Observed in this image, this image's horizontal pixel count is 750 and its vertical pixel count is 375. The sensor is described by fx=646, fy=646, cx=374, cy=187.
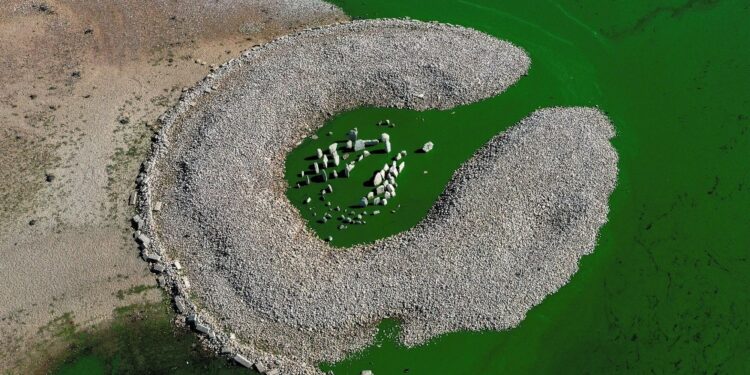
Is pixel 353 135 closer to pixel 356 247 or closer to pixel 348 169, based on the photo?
pixel 348 169

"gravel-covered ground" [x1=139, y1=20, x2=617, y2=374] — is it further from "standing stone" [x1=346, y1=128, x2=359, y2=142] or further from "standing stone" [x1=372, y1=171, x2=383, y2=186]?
"standing stone" [x1=372, y1=171, x2=383, y2=186]

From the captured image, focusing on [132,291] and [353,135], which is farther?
[353,135]

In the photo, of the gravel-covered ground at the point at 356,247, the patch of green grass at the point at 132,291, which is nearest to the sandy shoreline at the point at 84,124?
the patch of green grass at the point at 132,291

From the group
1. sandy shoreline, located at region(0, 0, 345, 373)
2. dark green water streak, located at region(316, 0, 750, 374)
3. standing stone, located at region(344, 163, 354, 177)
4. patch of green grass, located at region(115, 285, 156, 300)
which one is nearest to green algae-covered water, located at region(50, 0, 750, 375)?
dark green water streak, located at region(316, 0, 750, 374)

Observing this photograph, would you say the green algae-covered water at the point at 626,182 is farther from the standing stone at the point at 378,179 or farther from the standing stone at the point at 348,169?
the standing stone at the point at 378,179

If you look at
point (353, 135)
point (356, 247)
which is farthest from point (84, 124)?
point (356, 247)

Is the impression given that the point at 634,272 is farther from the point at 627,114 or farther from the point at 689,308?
the point at 627,114

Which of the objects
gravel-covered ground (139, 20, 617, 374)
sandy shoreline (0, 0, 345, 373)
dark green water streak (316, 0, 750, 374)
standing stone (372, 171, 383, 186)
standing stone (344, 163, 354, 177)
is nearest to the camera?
dark green water streak (316, 0, 750, 374)
